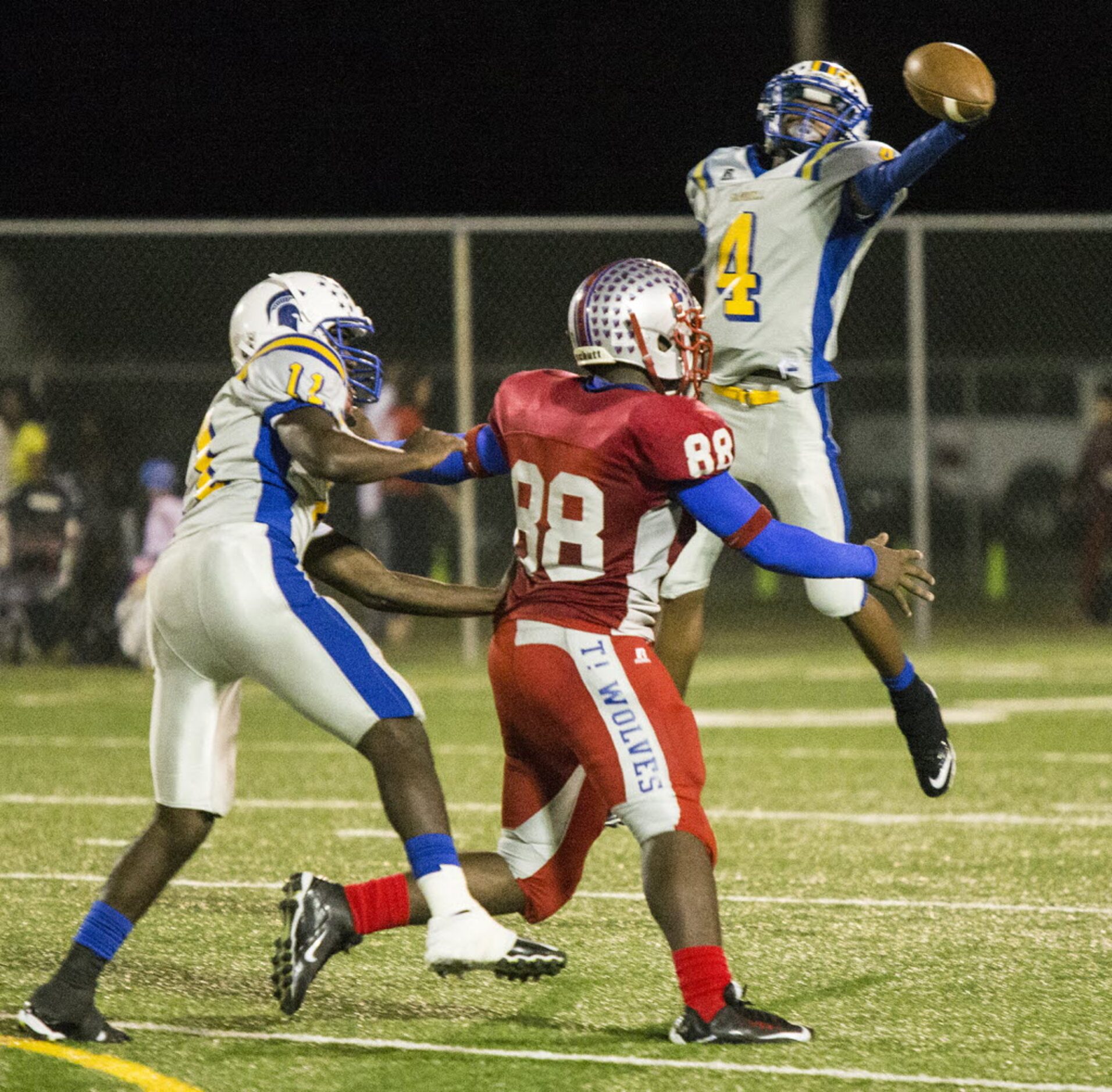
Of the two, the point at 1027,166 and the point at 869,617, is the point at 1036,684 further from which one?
the point at 1027,166

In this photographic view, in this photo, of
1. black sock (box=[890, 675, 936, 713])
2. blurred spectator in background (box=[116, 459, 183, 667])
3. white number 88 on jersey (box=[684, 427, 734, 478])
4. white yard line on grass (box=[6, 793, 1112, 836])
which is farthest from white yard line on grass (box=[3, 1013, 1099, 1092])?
blurred spectator in background (box=[116, 459, 183, 667])

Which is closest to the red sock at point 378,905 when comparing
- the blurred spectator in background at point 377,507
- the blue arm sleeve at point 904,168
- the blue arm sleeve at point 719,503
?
the blue arm sleeve at point 719,503

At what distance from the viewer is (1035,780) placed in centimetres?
768

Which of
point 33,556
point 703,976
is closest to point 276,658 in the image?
point 703,976

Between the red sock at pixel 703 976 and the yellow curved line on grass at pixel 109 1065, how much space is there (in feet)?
3.23

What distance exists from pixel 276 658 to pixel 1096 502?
10.3 m

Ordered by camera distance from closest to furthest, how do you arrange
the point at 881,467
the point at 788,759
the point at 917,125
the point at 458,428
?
the point at 788,759 → the point at 458,428 → the point at 881,467 → the point at 917,125

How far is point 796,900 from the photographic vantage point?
5602 millimetres

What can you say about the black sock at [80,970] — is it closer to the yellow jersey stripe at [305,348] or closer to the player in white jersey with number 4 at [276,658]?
the player in white jersey with number 4 at [276,658]

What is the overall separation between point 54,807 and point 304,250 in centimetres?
1181

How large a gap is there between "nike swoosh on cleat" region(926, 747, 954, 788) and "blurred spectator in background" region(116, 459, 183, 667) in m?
6.21

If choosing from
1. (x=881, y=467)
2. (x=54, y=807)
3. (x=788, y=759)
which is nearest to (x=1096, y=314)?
(x=881, y=467)

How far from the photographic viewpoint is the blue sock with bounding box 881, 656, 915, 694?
19.7 ft

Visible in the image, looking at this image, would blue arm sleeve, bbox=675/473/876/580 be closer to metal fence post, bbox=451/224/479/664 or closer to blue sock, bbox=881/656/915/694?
blue sock, bbox=881/656/915/694
